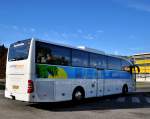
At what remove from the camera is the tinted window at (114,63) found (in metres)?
19.3

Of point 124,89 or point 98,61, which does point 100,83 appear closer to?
point 98,61

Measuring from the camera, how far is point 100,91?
58.9ft

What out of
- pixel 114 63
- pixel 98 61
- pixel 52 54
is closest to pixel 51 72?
pixel 52 54

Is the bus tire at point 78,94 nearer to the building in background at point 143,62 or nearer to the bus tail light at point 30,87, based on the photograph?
the bus tail light at point 30,87

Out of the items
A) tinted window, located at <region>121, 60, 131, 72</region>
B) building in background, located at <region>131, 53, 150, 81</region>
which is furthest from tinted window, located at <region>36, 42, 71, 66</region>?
building in background, located at <region>131, 53, 150, 81</region>

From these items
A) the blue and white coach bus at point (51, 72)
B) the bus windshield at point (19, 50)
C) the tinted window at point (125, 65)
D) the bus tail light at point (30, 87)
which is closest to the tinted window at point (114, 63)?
the tinted window at point (125, 65)

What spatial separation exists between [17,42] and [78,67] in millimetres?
3536

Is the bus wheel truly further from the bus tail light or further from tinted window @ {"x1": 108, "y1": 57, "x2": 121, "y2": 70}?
the bus tail light

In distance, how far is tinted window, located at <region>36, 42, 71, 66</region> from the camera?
13.2 m

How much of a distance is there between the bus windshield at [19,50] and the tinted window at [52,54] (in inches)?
21.1

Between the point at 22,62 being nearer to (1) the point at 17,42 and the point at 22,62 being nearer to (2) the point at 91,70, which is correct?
(1) the point at 17,42

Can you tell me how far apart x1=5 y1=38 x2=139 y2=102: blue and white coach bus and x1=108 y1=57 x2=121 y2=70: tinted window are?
1.11 meters

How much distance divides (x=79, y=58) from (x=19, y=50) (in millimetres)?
3520

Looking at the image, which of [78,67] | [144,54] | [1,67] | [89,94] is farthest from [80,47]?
[144,54]
